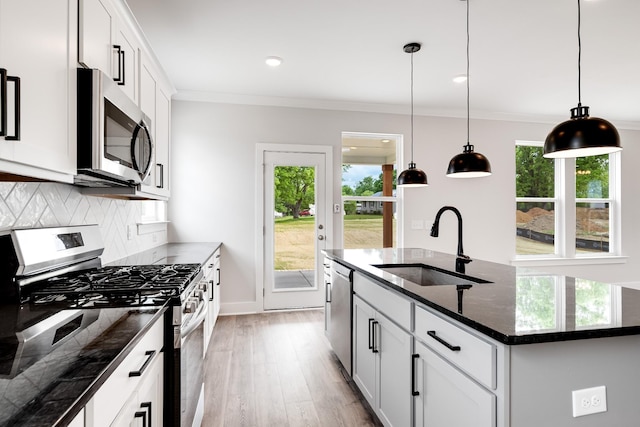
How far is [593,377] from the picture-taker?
113 cm

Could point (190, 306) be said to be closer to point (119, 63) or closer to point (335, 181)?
point (119, 63)

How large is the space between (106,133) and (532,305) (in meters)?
1.91

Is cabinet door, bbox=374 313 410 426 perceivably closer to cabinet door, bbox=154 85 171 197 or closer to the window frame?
cabinet door, bbox=154 85 171 197

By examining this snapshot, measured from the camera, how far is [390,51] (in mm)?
3146

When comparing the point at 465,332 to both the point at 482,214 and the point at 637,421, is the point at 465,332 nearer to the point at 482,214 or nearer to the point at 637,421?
the point at 637,421

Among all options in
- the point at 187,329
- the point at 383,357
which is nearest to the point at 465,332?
the point at 383,357

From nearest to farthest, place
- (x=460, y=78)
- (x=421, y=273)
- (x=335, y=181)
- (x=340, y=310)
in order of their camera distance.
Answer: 1. (x=421, y=273)
2. (x=340, y=310)
3. (x=460, y=78)
4. (x=335, y=181)

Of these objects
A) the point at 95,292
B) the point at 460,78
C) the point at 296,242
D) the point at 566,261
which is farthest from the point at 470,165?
the point at 566,261

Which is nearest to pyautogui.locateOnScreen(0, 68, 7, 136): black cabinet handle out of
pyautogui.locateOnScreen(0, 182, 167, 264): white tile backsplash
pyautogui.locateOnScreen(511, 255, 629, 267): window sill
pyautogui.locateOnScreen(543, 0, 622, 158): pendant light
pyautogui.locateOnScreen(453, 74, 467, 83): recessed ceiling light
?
pyautogui.locateOnScreen(0, 182, 167, 264): white tile backsplash

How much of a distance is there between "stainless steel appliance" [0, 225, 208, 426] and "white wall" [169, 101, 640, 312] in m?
2.38

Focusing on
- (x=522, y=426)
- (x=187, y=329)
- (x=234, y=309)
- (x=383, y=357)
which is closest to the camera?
(x=522, y=426)

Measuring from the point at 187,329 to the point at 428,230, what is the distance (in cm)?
398

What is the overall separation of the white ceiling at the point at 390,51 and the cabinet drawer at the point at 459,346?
211cm

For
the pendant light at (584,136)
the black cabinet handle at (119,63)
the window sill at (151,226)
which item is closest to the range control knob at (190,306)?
the black cabinet handle at (119,63)
